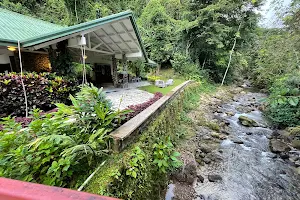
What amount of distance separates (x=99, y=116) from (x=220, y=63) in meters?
20.7

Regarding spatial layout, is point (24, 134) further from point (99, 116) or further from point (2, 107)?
point (2, 107)

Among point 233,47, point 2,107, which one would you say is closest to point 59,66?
point 2,107

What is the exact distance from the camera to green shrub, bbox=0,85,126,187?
205cm

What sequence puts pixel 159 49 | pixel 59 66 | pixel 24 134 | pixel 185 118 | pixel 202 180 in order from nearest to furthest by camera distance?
pixel 24 134, pixel 202 180, pixel 59 66, pixel 185 118, pixel 159 49

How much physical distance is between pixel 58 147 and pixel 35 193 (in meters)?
1.91

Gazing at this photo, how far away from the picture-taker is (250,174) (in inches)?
219

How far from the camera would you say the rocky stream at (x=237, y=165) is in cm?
470

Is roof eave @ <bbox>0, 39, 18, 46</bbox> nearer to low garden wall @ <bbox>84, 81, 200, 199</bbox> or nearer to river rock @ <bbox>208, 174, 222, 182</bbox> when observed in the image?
low garden wall @ <bbox>84, 81, 200, 199</bbox>

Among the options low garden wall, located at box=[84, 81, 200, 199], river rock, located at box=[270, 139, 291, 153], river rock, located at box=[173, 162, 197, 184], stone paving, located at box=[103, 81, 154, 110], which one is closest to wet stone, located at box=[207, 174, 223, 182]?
river rock, located at box=[173, 162, 197, 184]

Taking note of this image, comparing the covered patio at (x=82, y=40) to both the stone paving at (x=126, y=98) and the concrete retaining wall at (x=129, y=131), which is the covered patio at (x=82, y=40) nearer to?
the stone paving at (x=126, y=98)

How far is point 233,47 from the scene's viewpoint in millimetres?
18219

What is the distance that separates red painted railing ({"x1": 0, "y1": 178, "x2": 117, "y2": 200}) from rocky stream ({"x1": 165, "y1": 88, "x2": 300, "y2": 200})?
14.1 feet

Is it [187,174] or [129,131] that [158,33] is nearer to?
[187,174]

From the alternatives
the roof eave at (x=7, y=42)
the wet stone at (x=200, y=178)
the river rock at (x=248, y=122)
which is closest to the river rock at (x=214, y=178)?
the wet stone at (x=200, y=178)
